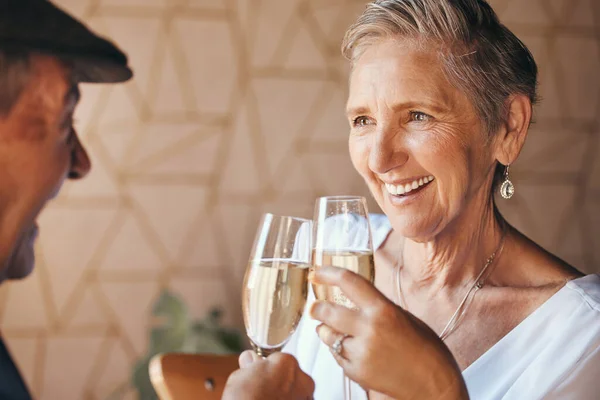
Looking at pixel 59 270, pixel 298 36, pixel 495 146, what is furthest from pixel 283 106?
pixel 495 146

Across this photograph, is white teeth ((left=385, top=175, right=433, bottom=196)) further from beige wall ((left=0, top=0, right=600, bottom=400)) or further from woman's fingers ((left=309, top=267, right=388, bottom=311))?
beige wall ((left=0, top=0, right=600, bottom=400))

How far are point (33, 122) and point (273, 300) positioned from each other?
0.43 meters

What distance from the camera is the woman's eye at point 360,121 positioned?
1.37 meters

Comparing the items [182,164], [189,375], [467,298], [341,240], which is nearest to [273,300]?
[341,240]

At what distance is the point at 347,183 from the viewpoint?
3.37 metres

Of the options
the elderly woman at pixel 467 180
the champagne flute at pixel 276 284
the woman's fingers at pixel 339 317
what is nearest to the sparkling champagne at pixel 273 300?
the champagne flute at pixel 276 284

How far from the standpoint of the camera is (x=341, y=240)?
3.18ft

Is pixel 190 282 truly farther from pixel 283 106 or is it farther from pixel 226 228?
pixel 283 106

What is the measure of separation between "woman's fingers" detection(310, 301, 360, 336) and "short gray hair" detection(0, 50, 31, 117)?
518mm

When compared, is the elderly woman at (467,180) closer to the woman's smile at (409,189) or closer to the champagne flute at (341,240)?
the woman's smile at (409,189)

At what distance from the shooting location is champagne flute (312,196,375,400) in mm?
960

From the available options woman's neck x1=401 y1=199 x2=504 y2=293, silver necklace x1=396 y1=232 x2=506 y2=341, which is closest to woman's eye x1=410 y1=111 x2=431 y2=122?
woman's neck x1=401 y1=199 x2=504 y2=293

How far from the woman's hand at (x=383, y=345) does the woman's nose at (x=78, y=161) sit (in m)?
0.49

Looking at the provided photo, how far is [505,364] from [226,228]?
2078mm
